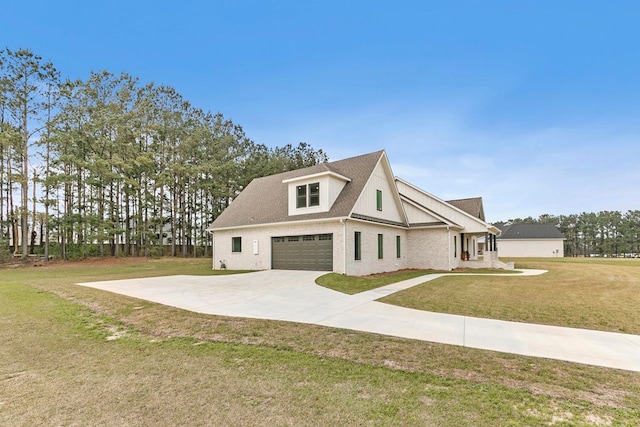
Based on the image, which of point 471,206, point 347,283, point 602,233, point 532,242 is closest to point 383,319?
point 347,283

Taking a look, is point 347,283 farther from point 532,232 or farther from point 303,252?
point 532,232

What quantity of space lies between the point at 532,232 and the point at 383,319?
4663 centimetres

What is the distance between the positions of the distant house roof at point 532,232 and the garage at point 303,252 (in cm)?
3852

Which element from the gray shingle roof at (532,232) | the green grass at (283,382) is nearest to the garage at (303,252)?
the green grass at (283,382)

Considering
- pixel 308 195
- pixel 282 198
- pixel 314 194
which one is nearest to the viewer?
pixel 314 194

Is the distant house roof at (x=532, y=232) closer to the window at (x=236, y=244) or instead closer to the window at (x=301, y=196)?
the window at (x=301, y=196)

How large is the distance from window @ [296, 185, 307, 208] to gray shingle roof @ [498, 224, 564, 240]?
38724 mm

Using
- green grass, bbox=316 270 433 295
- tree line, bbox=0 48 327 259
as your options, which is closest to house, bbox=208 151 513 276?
green grass, bbox=316 270 433 295

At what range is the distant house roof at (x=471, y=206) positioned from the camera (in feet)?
77.0

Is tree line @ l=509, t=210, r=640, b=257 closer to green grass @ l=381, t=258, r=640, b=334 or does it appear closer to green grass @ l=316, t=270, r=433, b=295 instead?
green grass @ l=381, t=258, r=640, b=334

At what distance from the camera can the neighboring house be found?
139 ft

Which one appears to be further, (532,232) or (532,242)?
(532,232)

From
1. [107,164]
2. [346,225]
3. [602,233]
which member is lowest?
[602,233]

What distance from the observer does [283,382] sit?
388 centimetres
